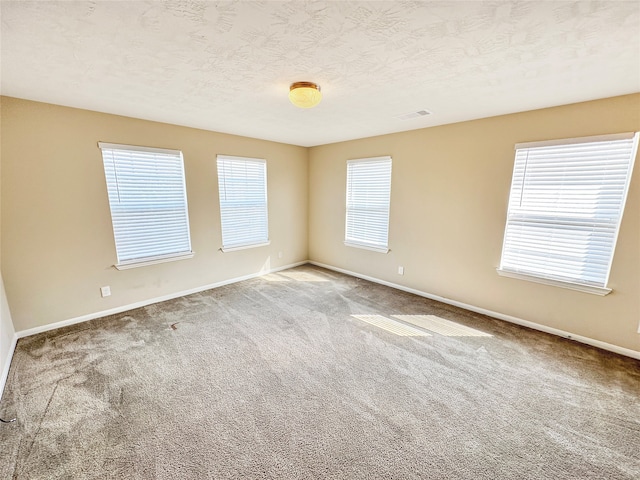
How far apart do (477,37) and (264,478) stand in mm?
2716

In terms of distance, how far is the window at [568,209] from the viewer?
7.85 feet

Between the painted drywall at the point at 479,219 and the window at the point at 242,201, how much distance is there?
139cm

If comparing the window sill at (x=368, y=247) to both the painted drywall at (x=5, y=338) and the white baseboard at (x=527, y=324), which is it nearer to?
the white baseboard at (x=527, y=324)

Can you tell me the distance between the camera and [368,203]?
14.3 feet

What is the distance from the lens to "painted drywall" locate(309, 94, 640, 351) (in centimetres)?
240

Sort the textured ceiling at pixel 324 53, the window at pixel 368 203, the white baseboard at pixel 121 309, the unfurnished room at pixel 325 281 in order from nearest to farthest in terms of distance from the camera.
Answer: the textured ceiling at pixel 324 53 < the unfurnished room at pixel 325 281 < the white baseboard at pixel 121 309 < the window at pixel 368 203

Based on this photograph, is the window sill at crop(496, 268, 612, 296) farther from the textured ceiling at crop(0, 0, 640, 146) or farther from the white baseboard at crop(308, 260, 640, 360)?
the textured ceiling at crop(0, 0, 640, 146)

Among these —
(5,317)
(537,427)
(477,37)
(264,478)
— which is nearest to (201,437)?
(264,478)

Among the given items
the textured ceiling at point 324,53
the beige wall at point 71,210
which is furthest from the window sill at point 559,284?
the beige wall at point 71,210

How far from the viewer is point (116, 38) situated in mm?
1495

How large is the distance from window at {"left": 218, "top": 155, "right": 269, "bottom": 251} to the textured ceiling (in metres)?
1.41

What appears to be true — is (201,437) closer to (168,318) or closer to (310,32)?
(168,318)

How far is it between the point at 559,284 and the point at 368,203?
2584 millimetres

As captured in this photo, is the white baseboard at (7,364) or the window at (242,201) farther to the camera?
the window at (242,201)
